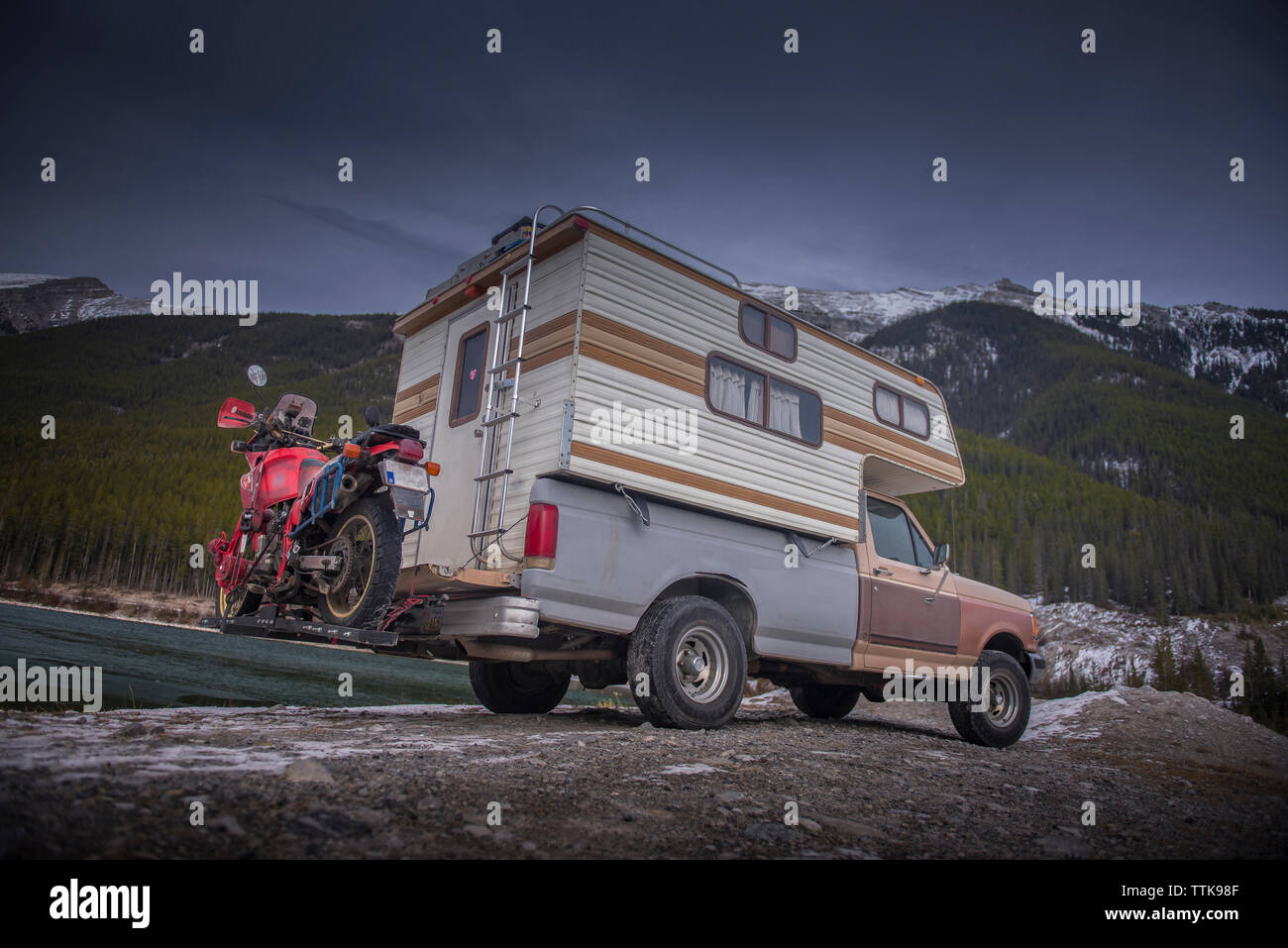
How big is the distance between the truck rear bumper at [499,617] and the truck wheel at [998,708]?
16.6 feet

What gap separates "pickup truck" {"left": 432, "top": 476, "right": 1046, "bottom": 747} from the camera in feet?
18.0

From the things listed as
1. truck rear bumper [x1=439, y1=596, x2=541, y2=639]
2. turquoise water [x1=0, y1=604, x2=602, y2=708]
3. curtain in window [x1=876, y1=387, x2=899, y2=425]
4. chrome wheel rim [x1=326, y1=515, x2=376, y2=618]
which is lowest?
turquoise water [x1=0, y1=604, x2=602, y2=708]

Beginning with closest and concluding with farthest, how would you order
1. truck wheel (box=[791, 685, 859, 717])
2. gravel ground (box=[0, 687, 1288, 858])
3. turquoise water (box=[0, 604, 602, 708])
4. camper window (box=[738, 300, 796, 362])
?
gravel ground (box=[0, 687, 1288, 858]), camper window (box=[738, 300, 796, 362]), truck wheel (box=[791, 685, 859, 717]), turquoise water (box=[0, 604, 602, 708])

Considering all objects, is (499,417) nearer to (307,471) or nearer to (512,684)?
(307,471)

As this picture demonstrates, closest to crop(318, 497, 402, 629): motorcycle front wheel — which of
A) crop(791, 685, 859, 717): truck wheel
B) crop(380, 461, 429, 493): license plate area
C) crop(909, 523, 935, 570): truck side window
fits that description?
crop(380, 461, 429, 493): license plate area

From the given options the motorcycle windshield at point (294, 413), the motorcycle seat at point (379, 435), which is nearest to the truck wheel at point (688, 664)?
the motorcycle seat at point (379, 435)

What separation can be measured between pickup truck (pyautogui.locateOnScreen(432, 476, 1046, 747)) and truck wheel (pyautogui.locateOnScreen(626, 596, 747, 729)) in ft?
0.04

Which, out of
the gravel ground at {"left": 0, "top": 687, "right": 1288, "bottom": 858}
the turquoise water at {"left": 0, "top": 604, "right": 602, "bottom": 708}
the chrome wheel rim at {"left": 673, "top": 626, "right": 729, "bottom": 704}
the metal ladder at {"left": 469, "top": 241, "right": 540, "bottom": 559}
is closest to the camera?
the gravel ground at {"left": 0, "top": 687, "right": 1288, "bottom": 858}

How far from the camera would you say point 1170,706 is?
10.7 metres

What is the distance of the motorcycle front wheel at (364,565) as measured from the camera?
201 inches

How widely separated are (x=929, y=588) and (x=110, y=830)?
24.8 ft

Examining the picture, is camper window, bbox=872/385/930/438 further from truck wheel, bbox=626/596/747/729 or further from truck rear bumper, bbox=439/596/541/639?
truck rear bumper, bbox=439/596/541/639
